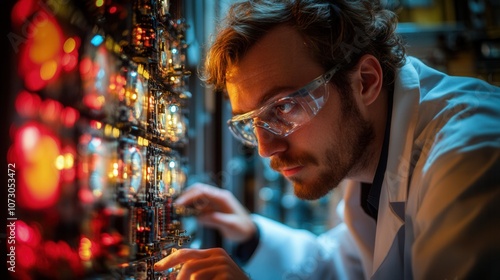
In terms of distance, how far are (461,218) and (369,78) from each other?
1.56 ft

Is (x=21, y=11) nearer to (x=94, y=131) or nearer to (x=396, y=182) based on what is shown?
(x=94, y=131)

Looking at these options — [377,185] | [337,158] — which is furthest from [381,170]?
[337,158]

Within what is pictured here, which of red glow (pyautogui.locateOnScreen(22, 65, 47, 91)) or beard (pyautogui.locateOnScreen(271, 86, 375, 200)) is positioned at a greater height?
red glow (pyautogui.locateOnScreen(22, 65, 47, 91))

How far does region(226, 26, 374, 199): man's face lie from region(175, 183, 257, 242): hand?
476mm

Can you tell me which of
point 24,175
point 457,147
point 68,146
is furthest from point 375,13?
point 24,175

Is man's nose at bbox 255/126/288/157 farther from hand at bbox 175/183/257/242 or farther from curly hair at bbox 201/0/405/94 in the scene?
hand at bbox 175/183/257/242

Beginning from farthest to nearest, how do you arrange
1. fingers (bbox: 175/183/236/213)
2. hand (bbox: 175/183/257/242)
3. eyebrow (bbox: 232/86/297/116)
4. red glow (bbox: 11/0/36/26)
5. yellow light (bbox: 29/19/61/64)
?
hand (bbox: 175/183/257/242), fingers (bbox: 175/183/236/213), eyebrow (bbox: 232/86/297/116), yellow light (bbox: 29/19/61/64), red glow (bbox: 11/0/36/26)

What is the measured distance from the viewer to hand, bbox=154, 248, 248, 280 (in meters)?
0.86

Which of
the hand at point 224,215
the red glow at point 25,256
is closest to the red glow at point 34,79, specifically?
the red glow at point 25,256

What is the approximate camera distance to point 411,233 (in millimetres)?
1049

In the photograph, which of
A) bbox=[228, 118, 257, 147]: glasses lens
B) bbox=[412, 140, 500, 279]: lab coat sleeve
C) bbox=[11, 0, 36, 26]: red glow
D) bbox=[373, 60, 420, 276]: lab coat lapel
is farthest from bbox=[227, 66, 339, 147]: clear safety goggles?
bbox=[11, 0, 36, 26]: red glow

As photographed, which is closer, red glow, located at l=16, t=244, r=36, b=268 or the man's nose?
red glow, located at l=16, t=244, r=36, b=268

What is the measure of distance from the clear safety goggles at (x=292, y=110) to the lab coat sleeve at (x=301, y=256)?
2.26ft

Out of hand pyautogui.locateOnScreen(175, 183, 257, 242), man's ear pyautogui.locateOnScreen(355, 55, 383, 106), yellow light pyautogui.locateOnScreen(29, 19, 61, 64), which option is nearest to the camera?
yellow light pyautogui.locateOnScreen(29, 19, 61, 64)
